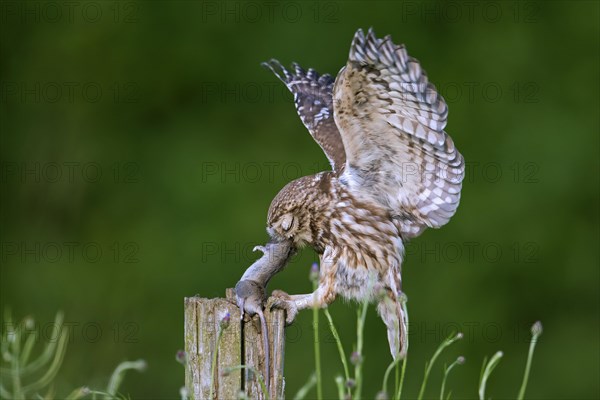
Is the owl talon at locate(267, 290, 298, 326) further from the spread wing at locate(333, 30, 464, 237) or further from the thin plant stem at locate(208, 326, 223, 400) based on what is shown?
the spread wing at locate(333, 30, 464, 237)

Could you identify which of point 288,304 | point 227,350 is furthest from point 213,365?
point 288,304

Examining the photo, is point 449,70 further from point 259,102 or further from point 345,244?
point 345,244

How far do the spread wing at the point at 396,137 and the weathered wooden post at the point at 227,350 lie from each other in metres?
1.10

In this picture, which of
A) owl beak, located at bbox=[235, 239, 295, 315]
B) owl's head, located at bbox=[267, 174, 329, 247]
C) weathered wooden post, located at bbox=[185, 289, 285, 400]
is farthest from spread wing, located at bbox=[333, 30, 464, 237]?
weathered wooden post, located at bbox=[185, 289, 285, 400]

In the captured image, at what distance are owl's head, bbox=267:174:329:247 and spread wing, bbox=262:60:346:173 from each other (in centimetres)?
25

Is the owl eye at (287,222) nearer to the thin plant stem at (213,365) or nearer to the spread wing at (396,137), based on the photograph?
the spread wing at (396,137)

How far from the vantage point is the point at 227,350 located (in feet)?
11.2

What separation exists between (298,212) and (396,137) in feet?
1.81

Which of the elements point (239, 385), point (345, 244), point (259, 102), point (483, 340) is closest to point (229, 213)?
point (259, 102)

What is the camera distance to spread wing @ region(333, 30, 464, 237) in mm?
4027

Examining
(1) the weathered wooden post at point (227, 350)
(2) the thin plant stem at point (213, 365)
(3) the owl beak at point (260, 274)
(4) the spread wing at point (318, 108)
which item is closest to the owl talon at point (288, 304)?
(3) the owl beak at point (260, 274)

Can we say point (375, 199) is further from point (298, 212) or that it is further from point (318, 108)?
point (318, 108)

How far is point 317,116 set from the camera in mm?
5551

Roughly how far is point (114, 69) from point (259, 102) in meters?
1.44
